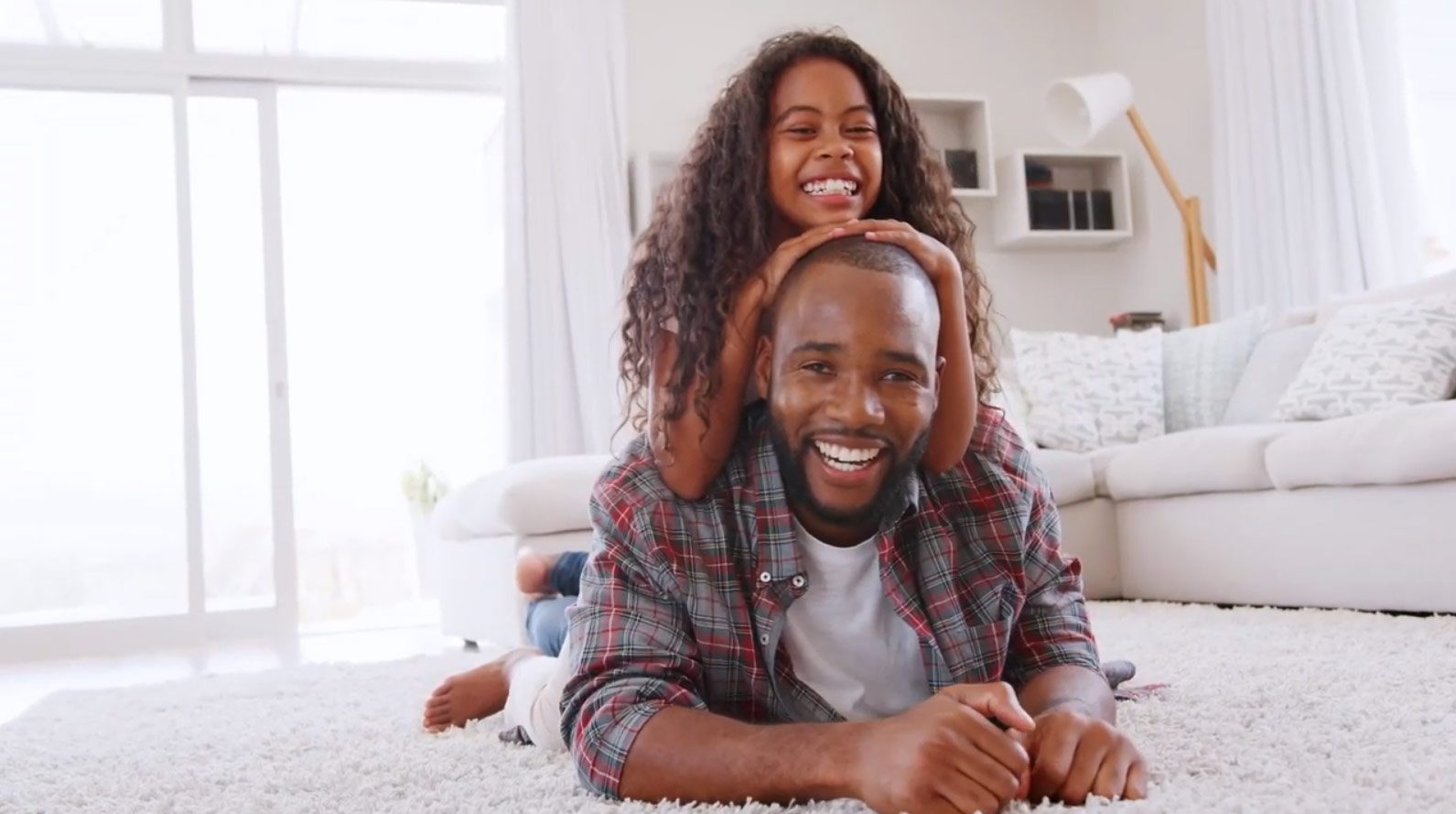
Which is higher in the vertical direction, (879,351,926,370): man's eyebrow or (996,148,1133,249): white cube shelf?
(996,148,1133,249): white cube shelf

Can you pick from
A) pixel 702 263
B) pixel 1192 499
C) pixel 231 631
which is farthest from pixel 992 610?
pixel 231 631

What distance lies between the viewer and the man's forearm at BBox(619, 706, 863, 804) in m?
1.14

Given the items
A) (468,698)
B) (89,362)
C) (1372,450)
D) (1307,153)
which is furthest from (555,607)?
(1307,153)

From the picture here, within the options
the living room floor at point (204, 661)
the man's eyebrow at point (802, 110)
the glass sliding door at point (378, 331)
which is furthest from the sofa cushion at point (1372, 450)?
the glass sliding door at point (378, 331)

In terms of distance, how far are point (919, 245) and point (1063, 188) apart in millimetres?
4411

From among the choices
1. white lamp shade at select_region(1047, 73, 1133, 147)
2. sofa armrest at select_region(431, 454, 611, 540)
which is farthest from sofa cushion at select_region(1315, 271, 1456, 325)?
sofa armrest at select_region(431, 454, 611, 540)

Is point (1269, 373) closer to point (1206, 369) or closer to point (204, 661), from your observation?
point (1206, 369)

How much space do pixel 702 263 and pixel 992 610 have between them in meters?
0.47

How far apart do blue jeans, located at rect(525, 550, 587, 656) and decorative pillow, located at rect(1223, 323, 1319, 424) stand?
6.95 feet

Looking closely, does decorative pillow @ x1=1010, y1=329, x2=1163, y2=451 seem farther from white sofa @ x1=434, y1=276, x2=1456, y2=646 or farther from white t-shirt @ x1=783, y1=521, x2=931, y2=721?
white t-shirt @ x1=783, y1=521, x2=931, y2=721

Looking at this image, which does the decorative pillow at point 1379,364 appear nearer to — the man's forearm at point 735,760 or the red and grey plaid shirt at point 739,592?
the red and grey plaid shirt at point 739,592

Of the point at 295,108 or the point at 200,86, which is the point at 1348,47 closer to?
the point at 200,86

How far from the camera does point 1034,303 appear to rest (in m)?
5.52

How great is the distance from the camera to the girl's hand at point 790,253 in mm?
1301
